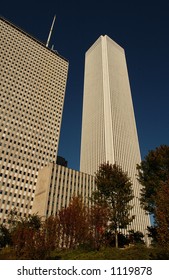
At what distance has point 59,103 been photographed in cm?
14850

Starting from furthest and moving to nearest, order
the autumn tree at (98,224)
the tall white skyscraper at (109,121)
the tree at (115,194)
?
the tall white skyscraper at (109,121) < the tree at (115,194) < the autumn tree at (98,224)

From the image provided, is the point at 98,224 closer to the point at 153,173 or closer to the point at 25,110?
the point at 153,173

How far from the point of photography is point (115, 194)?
42812 millimetres

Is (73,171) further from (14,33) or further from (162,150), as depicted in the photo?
(14,33)

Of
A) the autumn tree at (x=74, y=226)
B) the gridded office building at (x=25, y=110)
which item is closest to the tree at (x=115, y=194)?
the autumn tree at (x=74, y=226)

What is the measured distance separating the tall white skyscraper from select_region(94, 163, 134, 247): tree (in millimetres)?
92394

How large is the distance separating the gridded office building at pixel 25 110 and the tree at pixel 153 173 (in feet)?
233

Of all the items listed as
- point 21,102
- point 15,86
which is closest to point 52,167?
point 21,102

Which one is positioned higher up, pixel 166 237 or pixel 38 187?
pixel 38 187

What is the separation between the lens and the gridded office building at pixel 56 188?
91.4m

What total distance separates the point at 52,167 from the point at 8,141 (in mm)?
29691

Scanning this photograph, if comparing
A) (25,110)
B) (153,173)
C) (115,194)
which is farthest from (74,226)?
(25,110)

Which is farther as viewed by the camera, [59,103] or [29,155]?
[59,103]

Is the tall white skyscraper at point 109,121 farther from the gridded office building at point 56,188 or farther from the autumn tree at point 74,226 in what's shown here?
the autumn tree at point 74,226
